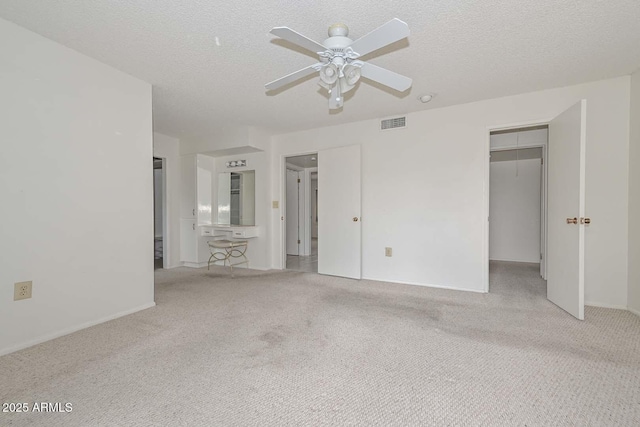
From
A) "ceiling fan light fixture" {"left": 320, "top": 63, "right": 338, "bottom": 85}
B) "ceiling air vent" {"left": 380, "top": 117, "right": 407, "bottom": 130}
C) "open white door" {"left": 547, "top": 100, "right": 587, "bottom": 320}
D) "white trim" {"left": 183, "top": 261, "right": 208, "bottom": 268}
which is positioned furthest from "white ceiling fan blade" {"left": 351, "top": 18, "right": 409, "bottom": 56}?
"white trim" {"left": 183, "top": 261, "right": 208, "bottom": 268}

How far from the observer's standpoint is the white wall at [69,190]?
2.07m

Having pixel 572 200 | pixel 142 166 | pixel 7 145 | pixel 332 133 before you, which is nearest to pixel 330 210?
pixel 332 133

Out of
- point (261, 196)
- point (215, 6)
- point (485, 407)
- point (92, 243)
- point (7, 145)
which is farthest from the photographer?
point (261, 196)

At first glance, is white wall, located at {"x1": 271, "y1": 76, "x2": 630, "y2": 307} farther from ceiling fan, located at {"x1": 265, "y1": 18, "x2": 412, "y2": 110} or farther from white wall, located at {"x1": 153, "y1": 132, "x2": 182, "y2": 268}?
white wall, located at {"x1": 153, "y1": 132, "x2": 182, "y2": 268}

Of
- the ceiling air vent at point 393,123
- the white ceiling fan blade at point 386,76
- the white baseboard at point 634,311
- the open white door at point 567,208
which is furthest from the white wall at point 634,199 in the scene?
the white ceiling fan blade at point 386,76

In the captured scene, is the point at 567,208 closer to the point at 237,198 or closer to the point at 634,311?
the point at 634,311

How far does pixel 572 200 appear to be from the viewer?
273 centimetres

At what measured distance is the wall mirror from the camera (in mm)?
5188

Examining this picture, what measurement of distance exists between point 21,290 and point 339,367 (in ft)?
7.71

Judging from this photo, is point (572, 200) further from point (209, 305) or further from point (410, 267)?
point (209, 305)

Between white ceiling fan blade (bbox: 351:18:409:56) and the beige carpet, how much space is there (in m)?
1.99

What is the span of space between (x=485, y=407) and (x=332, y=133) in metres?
3.84

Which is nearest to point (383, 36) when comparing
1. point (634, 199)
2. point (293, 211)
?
point (634, 199)

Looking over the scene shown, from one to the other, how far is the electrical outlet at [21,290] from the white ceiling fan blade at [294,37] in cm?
249
